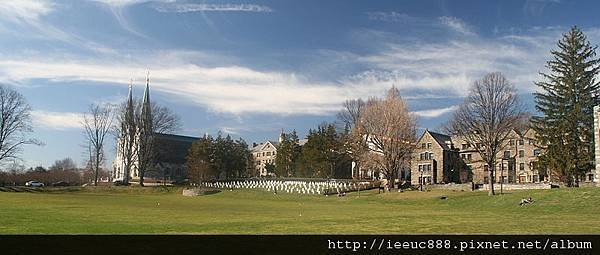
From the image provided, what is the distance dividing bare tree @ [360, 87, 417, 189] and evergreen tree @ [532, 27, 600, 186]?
603 inches

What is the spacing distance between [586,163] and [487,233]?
4718 cm

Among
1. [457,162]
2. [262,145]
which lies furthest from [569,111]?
[262,145]

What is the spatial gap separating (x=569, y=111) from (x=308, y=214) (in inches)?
1767

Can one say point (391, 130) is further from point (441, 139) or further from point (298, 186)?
point (441, 139)

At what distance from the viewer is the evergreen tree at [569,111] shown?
55.4 m

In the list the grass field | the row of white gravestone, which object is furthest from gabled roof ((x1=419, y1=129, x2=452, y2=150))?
the grass field

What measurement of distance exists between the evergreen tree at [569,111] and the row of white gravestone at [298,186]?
2323cm

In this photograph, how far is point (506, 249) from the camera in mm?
11117

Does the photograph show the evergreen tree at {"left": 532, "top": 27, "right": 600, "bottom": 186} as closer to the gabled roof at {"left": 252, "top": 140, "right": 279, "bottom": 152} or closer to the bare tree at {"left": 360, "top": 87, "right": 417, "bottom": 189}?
the bare tree at {"left": 360, "top": 87, "right": 417, "bottom": 189}

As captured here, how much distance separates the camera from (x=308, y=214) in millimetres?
26234

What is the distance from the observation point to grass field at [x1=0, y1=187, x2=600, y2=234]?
15938 mm

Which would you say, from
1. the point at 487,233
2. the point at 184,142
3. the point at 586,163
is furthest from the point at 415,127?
the point at 184,142

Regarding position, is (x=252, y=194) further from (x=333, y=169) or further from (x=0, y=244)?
(x=0, y=244)

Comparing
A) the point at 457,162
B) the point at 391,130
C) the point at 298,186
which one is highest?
the point at 391,130
